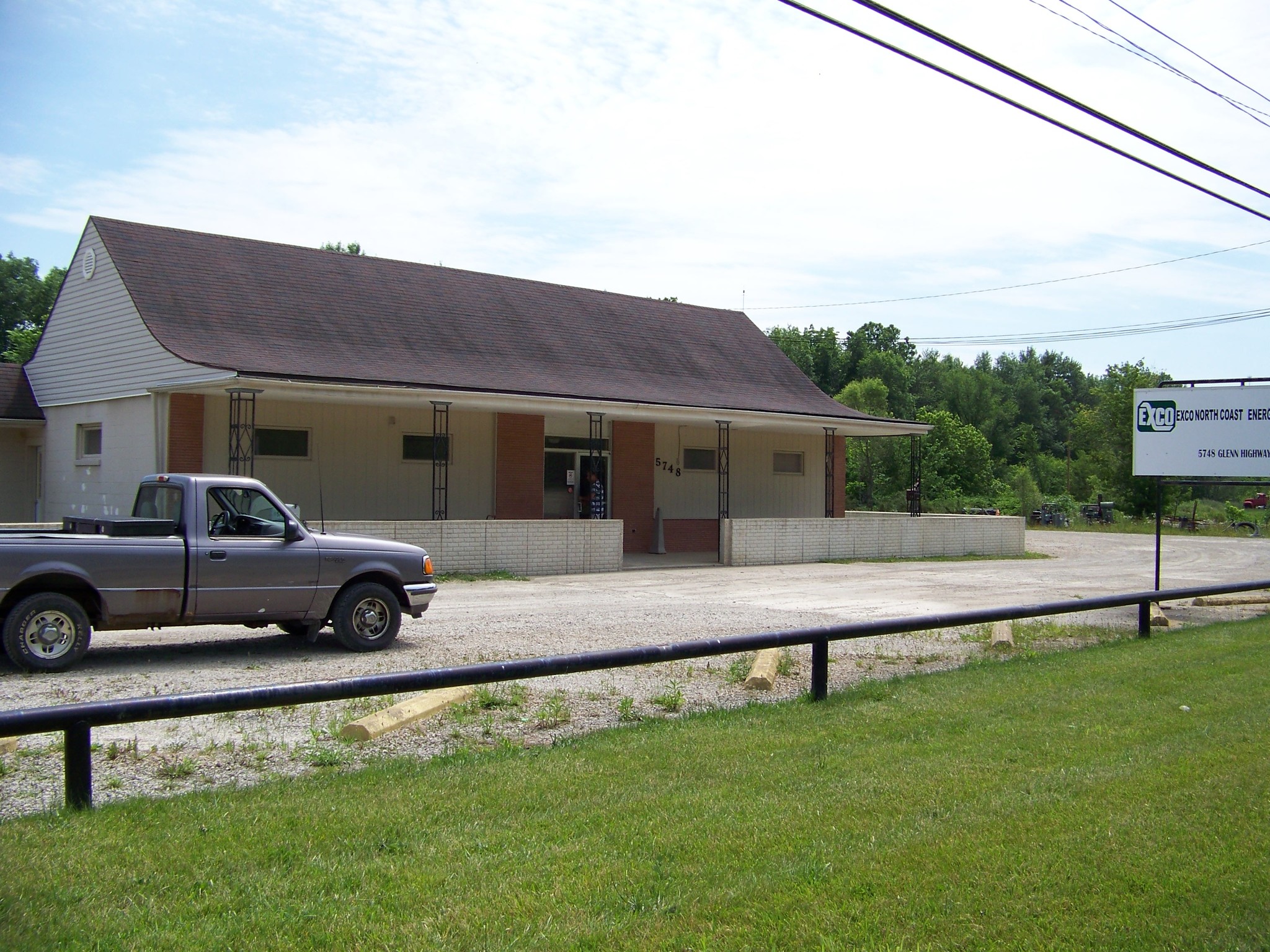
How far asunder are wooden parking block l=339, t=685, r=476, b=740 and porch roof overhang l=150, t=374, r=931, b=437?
11.1 m

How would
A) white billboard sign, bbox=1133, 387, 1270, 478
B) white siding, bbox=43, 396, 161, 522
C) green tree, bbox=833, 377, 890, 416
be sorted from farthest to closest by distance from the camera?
green tree, bbox=833, 377, 890, 416 → white siding, bbox=43, 396, 161, 522 → white billboard sign, bbox=1133, 387, 1270, 478

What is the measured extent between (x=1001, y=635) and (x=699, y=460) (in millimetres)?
16294

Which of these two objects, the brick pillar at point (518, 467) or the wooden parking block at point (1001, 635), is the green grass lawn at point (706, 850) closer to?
the wooden parking block at point (1001, 635)

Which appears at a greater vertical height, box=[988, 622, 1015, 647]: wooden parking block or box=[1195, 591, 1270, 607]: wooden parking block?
box=[988, 622, 1015, 647]: wooden parking block

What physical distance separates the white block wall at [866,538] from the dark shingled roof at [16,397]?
619 inches

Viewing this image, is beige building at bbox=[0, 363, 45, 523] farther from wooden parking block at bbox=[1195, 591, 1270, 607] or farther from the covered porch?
wooden parking block at bbox=[1195, 591, 1270, 607]

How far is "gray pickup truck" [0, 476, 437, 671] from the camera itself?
9.48m

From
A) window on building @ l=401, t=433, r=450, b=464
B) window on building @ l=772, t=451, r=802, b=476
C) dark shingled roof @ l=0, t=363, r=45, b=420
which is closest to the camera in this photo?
window on building @ l=401, t=433, r=450, b=464

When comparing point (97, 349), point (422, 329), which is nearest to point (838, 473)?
point (422, 329)

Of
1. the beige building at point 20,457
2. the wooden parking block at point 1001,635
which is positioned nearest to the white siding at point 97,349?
the beige building at point 20,457

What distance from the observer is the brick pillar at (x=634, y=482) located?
26656 millimetres

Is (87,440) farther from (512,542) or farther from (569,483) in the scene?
(569,483)

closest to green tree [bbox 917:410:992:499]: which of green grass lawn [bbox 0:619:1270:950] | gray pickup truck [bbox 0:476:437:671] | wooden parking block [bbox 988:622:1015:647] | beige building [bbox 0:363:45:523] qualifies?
beige building [bbox 0:363:45:523]

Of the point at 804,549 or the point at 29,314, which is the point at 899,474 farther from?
the point at 29,314
